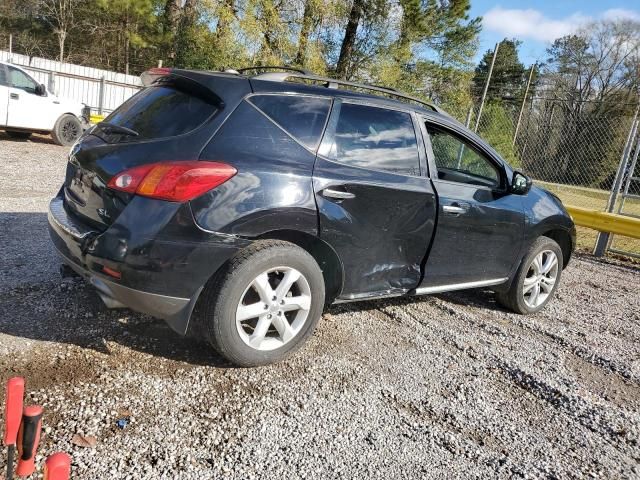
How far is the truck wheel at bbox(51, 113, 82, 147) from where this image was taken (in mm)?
12492

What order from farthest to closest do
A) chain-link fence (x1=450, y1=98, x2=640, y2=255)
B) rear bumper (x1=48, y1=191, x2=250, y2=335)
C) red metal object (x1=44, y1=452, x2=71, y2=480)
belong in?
chain-link fence (x1=450, y1=98, x2=640, y2=255) → rear bumper (x1=48, y1=191, x2=250, y2=335) → red metal object (x1=44, y1=452, x2=71, y2=480)

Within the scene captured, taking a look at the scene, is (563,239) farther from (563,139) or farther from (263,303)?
(563,139)

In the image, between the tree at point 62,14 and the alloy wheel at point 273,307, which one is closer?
the alloy wheel at point 273,307

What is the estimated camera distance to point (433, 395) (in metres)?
3.08

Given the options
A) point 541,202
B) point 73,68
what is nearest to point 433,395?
point 541,202

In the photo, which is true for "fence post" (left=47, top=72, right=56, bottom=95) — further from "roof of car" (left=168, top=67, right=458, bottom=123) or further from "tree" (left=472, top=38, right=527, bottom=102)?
"tree" (left=472, top=38, right=527, bottom=102)

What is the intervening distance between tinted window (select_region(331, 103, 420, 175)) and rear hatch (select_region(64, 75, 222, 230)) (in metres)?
0.83

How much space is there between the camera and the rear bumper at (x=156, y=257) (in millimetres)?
2680

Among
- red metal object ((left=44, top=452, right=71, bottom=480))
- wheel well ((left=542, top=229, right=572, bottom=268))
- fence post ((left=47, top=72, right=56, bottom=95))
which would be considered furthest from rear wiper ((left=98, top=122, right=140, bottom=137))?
fence post ((left=47, top=72, right=56, bottom=95))

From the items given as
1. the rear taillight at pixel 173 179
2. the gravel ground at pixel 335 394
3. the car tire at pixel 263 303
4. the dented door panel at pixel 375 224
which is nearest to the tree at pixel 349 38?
the gravel ground at pixel 335 394

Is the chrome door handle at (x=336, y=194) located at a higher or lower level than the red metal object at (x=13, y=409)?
higher

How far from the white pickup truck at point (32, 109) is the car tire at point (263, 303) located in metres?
9.63

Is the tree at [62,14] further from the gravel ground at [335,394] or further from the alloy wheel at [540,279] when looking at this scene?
the alloy wheel at [540,279]

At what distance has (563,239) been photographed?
16.6ft
